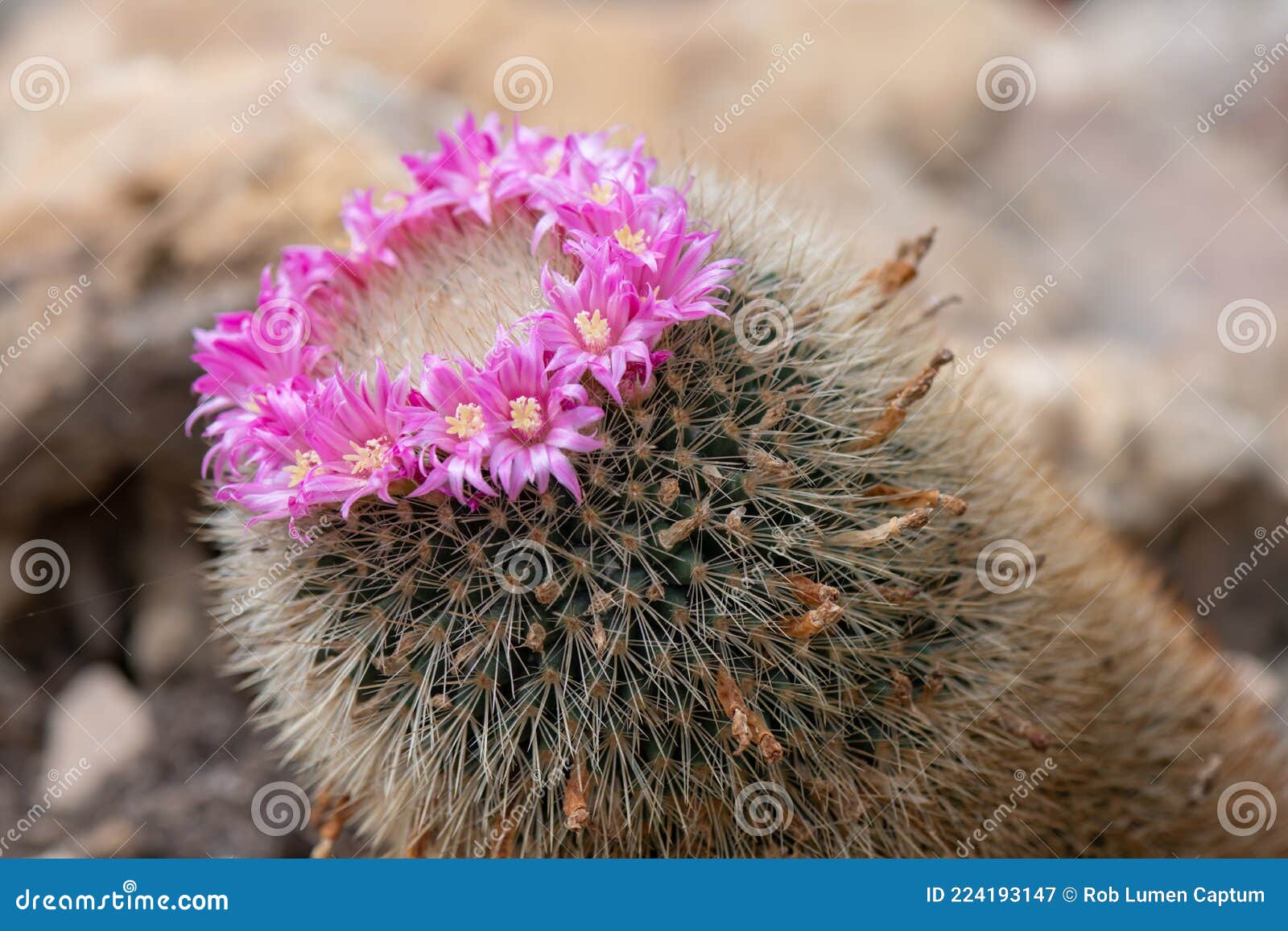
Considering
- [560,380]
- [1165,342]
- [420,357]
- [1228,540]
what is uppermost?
[1165,342]

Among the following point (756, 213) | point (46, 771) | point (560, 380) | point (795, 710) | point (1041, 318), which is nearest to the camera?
point (560, 380)

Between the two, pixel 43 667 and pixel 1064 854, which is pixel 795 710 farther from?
pixel 43 667

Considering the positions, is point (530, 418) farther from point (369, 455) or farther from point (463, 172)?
point (463, 172)

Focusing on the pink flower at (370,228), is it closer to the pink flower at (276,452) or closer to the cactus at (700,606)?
the cactus at (700,606)

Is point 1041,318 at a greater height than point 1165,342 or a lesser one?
lesser

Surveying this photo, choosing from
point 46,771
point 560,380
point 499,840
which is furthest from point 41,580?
point 560,380

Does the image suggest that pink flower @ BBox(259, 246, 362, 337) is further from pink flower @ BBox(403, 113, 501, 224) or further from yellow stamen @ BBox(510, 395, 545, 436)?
yellow stamen @ BBox(510, 395, 545, 436)
